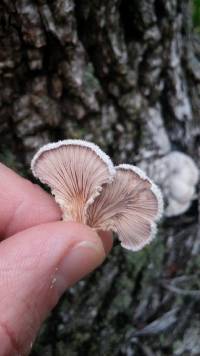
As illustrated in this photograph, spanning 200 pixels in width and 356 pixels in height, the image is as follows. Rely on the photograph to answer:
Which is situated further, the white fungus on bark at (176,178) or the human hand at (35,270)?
the white fungus on bark at (176,178)

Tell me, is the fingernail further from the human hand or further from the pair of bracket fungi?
the pair of bracket fungi

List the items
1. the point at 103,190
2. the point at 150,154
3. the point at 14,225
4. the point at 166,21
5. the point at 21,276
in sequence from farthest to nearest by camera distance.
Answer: the point at 150,154 < the point at 166,21 < the point at 14,225 < the point at 103,190 < the point at 21,276

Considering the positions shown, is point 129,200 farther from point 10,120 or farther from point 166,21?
point 166,21

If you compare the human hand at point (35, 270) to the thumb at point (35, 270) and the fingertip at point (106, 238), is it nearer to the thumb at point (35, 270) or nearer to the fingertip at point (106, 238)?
the thumb at point (35, 270)

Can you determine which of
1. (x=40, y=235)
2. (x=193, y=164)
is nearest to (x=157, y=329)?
(x=193, y=164)

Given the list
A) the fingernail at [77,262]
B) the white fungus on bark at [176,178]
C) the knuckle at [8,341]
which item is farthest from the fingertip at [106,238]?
the white fungus on bark at [176,178]

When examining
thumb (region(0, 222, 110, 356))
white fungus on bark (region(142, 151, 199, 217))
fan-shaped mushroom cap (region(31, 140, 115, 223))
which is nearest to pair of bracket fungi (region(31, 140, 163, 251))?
fan-shaped mushroom cap (region(31, 140, 115, 223))

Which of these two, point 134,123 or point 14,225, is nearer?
point 14,225
